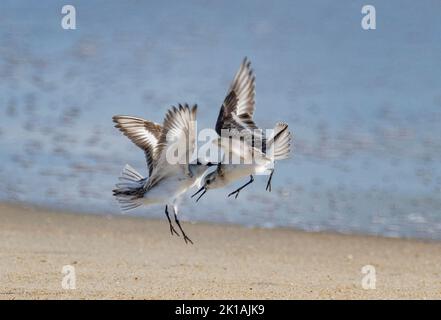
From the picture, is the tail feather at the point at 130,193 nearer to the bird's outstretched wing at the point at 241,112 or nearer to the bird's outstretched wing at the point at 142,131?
the bird's outstretched wing at the point at 142,131

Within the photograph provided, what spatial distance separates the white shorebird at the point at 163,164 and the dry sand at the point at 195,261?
1.89ft

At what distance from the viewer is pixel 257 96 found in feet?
36.8

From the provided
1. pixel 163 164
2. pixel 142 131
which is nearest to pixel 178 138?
pixel 163 164

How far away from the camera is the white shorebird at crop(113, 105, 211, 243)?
17.0 ft

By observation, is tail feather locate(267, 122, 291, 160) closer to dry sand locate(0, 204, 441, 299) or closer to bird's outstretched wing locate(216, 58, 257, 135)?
bird's outstretched wing locate(216, 58, 257, 135)

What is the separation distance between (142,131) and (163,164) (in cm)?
61

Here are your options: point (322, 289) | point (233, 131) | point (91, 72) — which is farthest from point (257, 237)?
point (91, 72)

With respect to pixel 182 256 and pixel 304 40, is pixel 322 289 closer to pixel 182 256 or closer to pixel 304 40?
pixel 182 256

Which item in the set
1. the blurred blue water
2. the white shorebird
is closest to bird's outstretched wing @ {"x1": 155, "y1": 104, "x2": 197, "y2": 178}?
the white shorebird

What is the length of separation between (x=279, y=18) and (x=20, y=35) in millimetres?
3811

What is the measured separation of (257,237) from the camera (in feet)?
26.5

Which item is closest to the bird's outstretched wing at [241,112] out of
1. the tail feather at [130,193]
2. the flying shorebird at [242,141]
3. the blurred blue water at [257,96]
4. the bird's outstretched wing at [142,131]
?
the flying shorebird at [242,141]

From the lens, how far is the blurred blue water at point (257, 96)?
352 inches
